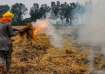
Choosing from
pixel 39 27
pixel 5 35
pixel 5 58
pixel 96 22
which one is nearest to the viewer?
pixel 5 35

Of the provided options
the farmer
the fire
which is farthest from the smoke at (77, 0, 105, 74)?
the farmer

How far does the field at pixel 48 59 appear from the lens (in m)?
12.5

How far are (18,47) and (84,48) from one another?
266 cm

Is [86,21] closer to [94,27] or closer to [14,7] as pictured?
[94,27]

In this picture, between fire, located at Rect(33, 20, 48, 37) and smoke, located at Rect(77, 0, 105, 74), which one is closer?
fire, located at Rect(33, 20, 48, 37)

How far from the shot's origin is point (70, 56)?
15.0 m

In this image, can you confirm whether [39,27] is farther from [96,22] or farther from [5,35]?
[96,22]

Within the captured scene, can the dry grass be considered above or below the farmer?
below

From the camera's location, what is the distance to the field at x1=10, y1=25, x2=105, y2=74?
41.0 feet

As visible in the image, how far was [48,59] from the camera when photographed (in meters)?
14.4

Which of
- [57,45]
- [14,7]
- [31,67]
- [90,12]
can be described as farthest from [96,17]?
[14,7]

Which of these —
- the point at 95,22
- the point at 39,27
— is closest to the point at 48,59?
the point at 95,22

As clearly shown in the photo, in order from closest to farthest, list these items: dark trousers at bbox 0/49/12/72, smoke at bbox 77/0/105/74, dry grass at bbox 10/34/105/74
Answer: dark trousers at bbox 0/49/12/72 < dry grass at bbox 10/34/105/74 < smoke at bbox 77/0/105/74

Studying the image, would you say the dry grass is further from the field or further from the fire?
the fire
